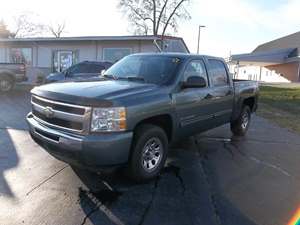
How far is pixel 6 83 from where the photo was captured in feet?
52.6

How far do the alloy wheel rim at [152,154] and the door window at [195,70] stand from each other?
1.22 meters

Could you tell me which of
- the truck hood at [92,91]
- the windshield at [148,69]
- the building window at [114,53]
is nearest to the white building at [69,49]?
the building window at [114,53]

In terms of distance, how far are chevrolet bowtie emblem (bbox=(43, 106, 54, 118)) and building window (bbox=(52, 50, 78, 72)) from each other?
17085mm

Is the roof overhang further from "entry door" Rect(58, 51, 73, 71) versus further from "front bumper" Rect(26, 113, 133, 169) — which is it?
"front bumper" Rect(26, 113, 133, 169)

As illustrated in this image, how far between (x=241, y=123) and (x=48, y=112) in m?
5.07

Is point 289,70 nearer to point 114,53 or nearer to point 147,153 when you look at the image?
point 114,53

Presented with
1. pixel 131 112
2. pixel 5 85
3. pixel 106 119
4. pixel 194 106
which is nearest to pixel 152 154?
pixel 131 112

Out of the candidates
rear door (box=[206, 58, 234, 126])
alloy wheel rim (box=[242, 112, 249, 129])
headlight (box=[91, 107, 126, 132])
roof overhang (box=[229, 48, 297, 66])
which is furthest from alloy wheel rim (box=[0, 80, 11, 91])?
roof overhang (box=[229, 48, 297, 66])

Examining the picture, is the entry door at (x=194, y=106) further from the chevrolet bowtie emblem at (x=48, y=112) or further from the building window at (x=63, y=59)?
the building window at (x=63, y=59)

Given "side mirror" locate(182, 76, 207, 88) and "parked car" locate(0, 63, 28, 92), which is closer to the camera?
"side mirror" locate(182, 76, 207, 88)

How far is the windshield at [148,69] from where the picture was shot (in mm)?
5020

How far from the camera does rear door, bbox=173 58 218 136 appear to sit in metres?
4.99

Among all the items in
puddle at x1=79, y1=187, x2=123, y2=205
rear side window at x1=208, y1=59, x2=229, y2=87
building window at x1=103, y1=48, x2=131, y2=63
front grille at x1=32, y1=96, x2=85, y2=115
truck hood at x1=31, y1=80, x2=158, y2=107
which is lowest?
puddle at x1=79, y1=187, x2=123, y2=205

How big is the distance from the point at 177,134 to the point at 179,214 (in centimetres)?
166
